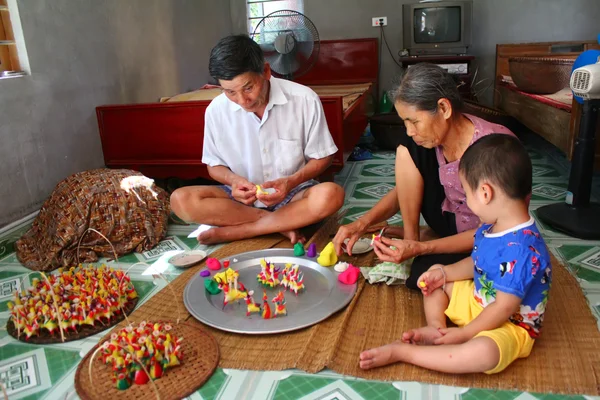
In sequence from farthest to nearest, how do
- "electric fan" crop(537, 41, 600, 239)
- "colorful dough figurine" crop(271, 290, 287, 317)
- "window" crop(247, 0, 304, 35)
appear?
"window" crop(247, 0, 304, 35) → "electric fan" crop(537, 41, 600, 239) → "colorful dough figurine" crop(271, 290, 287, 317)

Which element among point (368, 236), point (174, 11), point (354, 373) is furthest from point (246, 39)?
point (174, 11)

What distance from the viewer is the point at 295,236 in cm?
235

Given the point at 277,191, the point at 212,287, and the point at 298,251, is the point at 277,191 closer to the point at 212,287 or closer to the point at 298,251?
the point at 298,251

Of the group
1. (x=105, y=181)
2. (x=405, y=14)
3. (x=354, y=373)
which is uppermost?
(x=405, y=14)

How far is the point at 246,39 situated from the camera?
6.71ft

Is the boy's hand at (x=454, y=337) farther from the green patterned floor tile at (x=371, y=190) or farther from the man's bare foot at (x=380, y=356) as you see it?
the green patterned floor tile at (x=371, y=190)

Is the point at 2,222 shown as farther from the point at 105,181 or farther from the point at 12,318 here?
the point at 12,318

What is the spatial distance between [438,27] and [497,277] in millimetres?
4502

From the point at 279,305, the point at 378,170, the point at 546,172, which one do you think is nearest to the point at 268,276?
the point at 279,305

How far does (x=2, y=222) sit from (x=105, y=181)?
0.58 meters

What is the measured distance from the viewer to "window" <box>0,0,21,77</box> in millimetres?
2721

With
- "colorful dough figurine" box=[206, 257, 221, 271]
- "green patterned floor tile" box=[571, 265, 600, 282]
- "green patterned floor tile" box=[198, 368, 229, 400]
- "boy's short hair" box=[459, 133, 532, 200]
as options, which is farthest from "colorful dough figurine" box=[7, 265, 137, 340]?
"green patterned floor tile" box=[571, 265, 600, 282]

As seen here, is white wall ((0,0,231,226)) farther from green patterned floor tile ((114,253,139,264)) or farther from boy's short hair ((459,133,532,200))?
boy's short hair ((459,133,532,200))

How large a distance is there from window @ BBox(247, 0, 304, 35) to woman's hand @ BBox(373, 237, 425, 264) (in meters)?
4.96
